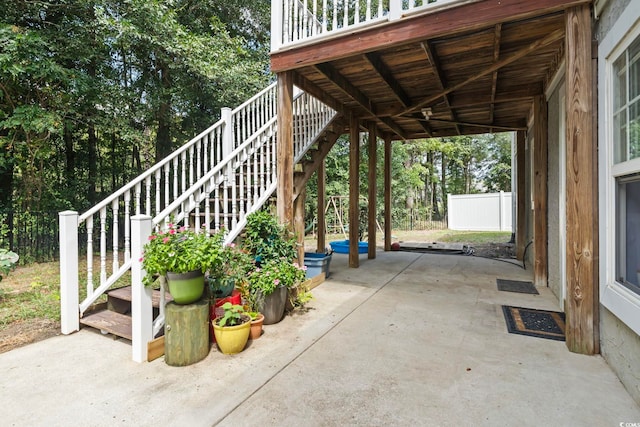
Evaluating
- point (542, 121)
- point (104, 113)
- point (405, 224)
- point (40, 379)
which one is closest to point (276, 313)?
point (40, 379)

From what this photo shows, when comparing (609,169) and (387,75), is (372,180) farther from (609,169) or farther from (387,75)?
(609,169)

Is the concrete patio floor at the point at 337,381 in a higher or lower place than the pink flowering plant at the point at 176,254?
lower

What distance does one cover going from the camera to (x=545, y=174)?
420 cm

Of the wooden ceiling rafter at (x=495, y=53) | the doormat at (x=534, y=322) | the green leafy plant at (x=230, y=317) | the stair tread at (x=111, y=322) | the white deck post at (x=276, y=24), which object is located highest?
the white deck post at (x=276, y=24)

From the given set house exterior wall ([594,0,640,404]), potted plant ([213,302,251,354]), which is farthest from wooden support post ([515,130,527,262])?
potted plant ([213,302,251,354])

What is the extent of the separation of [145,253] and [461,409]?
2.23 meters

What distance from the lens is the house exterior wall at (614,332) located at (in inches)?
72.6

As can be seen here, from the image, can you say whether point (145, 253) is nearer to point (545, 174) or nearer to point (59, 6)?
point (545, 174)

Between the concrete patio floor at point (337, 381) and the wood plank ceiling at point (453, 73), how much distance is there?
2671mm

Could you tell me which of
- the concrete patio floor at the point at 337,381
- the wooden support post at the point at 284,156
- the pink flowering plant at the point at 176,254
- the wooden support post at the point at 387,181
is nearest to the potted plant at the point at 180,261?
the pink flowering plant at the point at 176,254

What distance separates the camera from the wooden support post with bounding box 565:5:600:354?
2.31 m

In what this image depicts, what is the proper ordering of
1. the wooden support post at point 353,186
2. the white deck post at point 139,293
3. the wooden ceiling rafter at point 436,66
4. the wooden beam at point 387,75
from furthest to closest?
the wooden support post at point 353,186, the wooden beam at point 387,75, the wooden ceiling rafter at point 436,66, the white deck post at point 139,293

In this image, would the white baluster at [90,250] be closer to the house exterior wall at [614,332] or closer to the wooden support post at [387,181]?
the house exterior wall at [614,332]

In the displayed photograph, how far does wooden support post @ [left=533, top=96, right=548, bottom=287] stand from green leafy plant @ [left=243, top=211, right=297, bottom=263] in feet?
11.3
